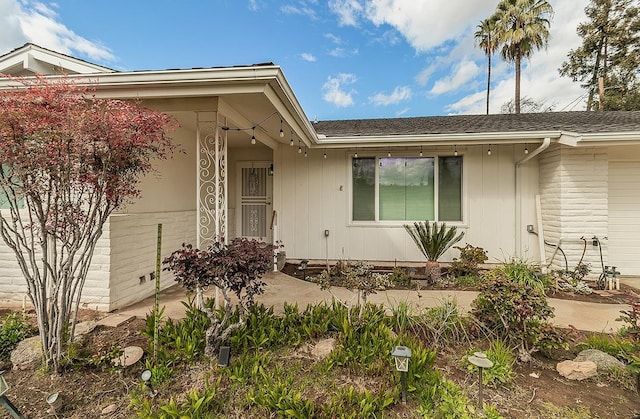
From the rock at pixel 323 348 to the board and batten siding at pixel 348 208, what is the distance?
3.39m

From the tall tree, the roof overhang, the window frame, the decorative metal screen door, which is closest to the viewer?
the roof overhang

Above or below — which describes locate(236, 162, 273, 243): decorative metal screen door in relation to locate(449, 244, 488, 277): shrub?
above

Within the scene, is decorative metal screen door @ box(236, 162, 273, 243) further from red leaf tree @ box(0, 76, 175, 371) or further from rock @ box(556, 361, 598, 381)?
rock @ box(556, 361, 598, 381)

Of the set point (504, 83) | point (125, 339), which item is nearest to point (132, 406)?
point (125, 339)

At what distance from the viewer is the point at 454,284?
4.76 m

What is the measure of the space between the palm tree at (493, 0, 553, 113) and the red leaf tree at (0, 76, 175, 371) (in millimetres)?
16020

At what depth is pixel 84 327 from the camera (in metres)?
2.96

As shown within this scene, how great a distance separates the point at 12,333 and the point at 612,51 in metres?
25.1

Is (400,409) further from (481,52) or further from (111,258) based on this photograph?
(481,52)

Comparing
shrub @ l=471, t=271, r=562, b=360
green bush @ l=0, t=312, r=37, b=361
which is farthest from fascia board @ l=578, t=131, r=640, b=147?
green bush @ l=0, t=312, r=37, b=361

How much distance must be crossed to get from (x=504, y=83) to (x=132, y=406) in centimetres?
2457

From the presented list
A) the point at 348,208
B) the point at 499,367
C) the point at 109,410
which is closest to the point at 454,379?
the point at 499,367

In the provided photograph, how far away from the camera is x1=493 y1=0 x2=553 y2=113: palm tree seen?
1201 centimetres

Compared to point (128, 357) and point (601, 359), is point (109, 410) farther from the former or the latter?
point (601, 359)
